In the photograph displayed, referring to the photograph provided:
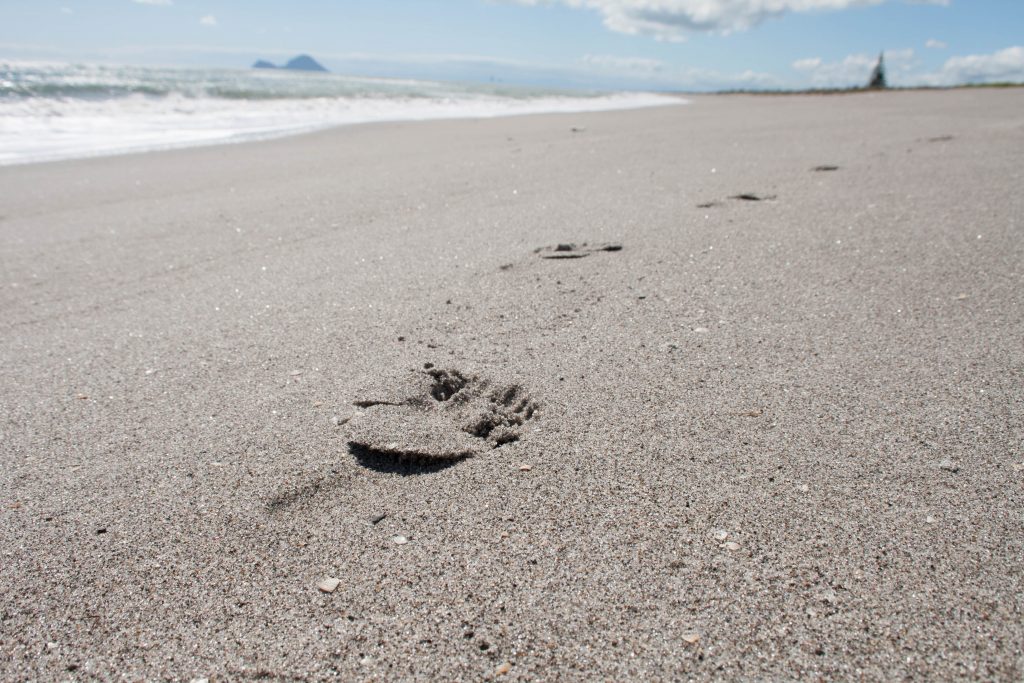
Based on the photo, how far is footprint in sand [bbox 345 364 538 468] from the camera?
5.82 ft

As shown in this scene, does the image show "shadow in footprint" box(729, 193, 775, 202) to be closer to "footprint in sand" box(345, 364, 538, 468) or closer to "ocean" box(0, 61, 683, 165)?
"footprint in sand" box(345, 364, 538, 468)

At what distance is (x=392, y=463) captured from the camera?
1.76 m

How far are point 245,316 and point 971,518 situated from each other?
2.33m

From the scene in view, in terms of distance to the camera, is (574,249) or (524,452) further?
(574,249)

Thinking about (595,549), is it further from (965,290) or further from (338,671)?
(965,290)

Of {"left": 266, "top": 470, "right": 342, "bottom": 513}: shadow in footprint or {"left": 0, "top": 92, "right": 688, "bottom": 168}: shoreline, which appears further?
{"left": 0, "top": 92, "right": 688, "bottom": 168}: shoreline

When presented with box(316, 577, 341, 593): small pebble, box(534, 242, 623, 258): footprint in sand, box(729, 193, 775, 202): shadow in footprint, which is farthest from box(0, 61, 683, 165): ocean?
box(316, 577, 341, 593): small pebble

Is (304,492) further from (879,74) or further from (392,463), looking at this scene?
(879,74)

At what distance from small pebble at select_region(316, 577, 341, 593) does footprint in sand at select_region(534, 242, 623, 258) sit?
212 centimetres

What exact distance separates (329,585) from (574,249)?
2271 mm

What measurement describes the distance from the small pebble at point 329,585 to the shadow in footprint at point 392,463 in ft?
1.22

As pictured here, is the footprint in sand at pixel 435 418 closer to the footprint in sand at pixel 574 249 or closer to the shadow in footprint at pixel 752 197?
the footprint in sand at pixel 574 249

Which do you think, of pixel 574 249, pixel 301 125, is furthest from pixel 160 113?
pixel 574 249

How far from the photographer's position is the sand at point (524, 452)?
4.09 ft
